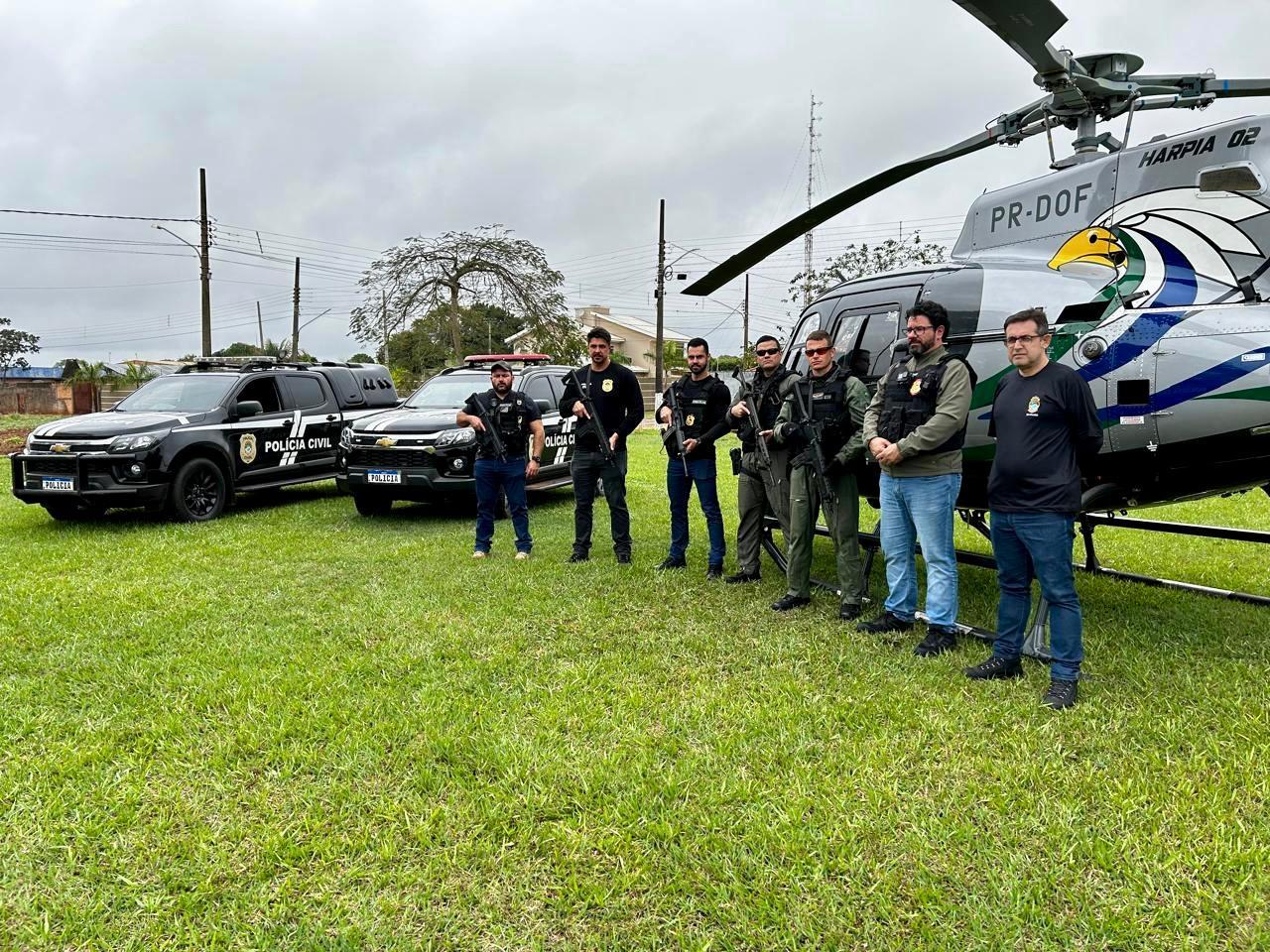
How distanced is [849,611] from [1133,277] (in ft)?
7.95

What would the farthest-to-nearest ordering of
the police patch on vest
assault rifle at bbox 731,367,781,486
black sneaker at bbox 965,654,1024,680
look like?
the police patch on vest → assault rifle at bbox 731,367,781,486 → black sneaker at bbox 965,654,1024,680

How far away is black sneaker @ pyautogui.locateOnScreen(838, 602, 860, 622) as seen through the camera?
5.11 metres

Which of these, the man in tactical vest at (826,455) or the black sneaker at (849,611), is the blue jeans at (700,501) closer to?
the man in tactical vest at (826,455)

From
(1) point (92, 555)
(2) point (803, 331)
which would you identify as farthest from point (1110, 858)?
(1) point (92, 555)

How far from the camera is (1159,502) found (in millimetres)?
4363

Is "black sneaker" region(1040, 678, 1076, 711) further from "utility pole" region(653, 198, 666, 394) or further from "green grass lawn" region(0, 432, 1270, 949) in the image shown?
"utility pole" region(653, 198, 666, 394)

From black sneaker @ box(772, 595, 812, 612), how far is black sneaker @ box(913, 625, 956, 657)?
102 cm

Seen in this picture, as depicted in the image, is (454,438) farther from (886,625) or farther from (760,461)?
(886,625)

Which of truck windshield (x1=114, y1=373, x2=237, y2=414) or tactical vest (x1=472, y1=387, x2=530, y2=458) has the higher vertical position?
truck windshield (x1=114, y1=373, x2=237, y2=414)

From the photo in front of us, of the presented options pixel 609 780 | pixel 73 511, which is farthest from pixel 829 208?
pixel 73 511

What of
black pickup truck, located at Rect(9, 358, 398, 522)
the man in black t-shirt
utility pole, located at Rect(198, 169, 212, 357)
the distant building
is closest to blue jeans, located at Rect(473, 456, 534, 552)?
the man in black t-shirt

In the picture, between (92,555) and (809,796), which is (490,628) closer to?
(809,796)

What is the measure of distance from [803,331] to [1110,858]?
4433 millimetres

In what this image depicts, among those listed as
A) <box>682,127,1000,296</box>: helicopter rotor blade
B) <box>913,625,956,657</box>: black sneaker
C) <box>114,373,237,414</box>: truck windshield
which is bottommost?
<box>913,625,956,657</box>: black sneaker
